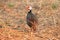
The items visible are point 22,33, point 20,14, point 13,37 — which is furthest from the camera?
point 20,14

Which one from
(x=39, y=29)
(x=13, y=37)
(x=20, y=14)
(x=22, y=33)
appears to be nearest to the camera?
(x=13, y=37)

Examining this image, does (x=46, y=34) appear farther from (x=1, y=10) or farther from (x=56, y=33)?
(x=1, y=10)

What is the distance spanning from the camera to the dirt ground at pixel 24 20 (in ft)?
25.3

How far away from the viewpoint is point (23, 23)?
9.14 meters

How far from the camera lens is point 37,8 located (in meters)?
10.4

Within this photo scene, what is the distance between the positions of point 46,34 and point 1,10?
2408 millimetres

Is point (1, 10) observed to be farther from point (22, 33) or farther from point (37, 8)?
point (22, 33)

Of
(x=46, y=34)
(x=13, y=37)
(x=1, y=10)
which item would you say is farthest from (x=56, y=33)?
(x=1, y=10)

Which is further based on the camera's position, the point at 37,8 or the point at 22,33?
the point at 37,8

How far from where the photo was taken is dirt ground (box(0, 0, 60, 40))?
25.3ft

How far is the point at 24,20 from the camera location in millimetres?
9461

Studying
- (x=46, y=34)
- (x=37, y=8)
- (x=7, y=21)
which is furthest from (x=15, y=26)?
(x=37, y=8)

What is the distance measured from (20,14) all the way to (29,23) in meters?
1.58

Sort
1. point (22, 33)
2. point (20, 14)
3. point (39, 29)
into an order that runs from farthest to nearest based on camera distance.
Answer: point (20, 14)
point (39, 29)
point (22, 33)
